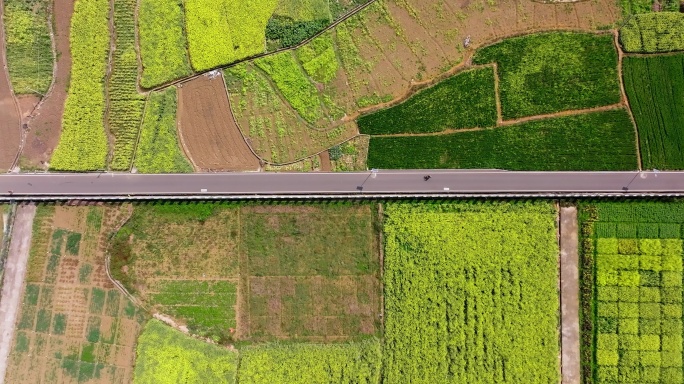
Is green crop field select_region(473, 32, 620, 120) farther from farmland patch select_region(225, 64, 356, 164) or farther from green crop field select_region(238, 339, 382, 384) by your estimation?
green crop field select_region(238, 339, 382, 384)

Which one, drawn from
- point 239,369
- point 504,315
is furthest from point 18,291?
point 504,315

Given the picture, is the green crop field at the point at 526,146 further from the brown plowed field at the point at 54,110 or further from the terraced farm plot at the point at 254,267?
the brown plowed field at the point at 54,110

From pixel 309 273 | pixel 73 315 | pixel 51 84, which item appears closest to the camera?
pixel 73 315

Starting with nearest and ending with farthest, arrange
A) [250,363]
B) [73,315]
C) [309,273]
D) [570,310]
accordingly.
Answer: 1. [250,363]
2. [570,310]
3. [73,315]
4. [309,273]

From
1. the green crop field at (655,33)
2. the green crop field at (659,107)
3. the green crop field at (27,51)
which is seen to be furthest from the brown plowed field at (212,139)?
the green crop field at (655,33)

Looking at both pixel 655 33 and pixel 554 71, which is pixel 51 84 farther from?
pixel 655 33

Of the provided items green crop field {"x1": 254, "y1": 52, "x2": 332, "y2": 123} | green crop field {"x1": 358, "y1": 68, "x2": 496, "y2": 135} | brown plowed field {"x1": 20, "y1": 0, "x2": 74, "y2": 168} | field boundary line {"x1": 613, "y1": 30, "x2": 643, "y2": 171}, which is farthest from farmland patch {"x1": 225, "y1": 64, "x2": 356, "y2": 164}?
field boundary line {"x1": 613, "y1": 30, "x2": 643, "y2": 171}

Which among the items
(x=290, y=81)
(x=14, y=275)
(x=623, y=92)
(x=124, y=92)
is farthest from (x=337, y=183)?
(x=14, y=275)
